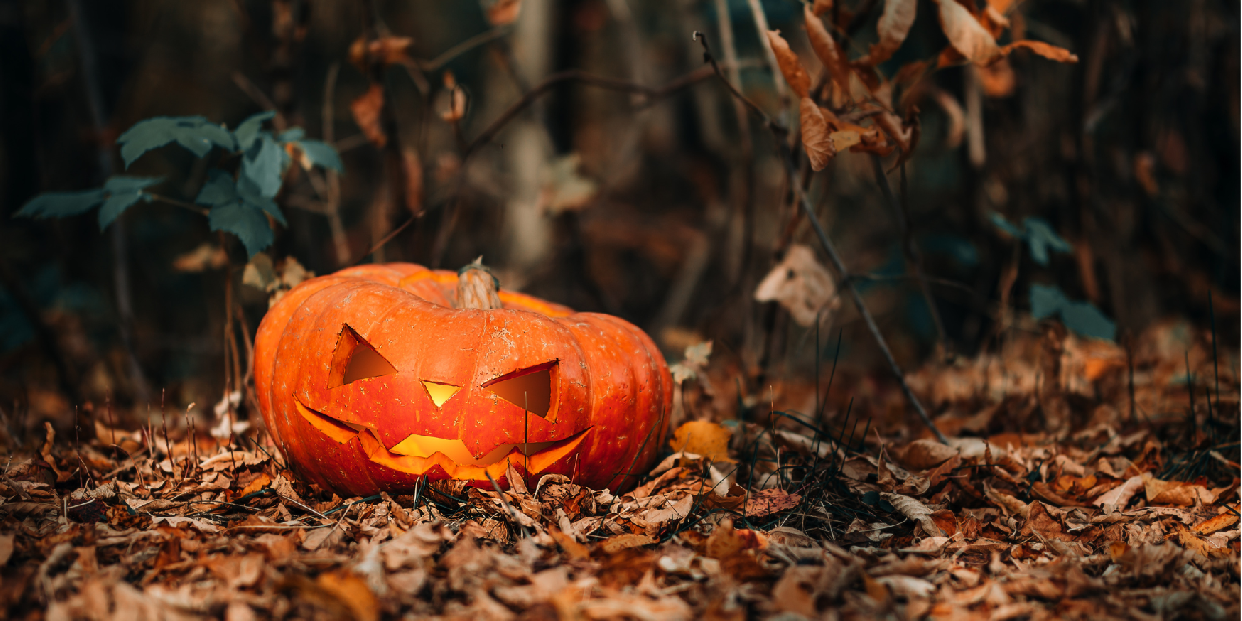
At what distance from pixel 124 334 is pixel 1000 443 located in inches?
125

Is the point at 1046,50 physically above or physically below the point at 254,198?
above

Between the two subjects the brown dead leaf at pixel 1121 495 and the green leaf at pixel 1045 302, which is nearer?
the brown dead leaf at pixel 1121 495

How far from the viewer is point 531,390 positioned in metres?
1.98

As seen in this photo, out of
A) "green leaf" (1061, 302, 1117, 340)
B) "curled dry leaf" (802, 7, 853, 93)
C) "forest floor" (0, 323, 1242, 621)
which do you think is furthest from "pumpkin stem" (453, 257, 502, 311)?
"green leaf" (1061, 302, 1117, 340)

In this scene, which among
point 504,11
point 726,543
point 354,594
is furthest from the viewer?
point 504,11

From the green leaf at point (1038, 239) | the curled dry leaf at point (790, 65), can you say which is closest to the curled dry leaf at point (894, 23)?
the curled dry leaf at point (790, 65)

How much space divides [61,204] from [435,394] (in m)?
1.23

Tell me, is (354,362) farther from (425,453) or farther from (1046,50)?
(1046,50)

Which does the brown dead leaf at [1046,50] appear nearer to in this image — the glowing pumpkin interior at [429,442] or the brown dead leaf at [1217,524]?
the brown dead leaf at [1217,524]

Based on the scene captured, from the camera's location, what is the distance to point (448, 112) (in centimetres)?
262

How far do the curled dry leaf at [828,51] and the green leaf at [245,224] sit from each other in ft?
5.15

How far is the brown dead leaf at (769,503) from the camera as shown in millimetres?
1828

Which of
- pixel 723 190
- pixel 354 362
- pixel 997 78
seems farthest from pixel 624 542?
pixel 723 190

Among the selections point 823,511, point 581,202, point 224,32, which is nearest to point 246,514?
point 823,511
